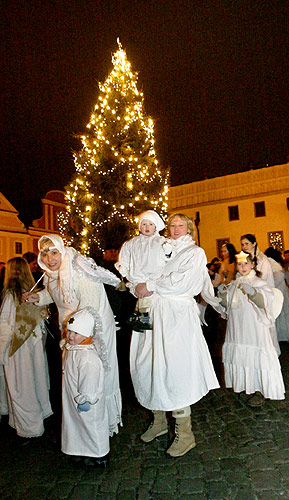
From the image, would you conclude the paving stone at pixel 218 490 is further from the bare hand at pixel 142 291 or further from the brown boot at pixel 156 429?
the bare hand at pixel 142 291

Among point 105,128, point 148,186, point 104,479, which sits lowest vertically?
point 104,479

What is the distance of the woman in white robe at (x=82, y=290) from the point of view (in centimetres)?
407

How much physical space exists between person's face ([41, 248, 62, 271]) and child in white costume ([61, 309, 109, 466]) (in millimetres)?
722

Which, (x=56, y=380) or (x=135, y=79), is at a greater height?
(x=135, y=79)

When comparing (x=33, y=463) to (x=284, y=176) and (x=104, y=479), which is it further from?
(x=284, y=176)

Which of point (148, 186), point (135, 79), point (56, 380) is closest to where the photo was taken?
point (56, 380)

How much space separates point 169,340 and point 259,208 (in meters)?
28.1

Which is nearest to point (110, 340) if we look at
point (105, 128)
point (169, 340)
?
point (169, 340)

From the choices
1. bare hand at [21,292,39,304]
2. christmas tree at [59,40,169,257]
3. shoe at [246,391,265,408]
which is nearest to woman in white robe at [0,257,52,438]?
bare hand at [21,292,39,304]

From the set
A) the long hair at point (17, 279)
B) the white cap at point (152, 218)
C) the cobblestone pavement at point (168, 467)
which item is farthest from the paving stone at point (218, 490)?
the long hair at point (17, 279)

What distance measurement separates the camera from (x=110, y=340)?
4.50 metres

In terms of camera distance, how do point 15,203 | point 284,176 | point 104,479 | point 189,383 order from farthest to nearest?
point 15,203, point 284,176, point 189,383, point 104,479

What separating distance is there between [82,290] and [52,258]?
1.69 feet

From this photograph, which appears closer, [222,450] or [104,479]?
[104,479]
